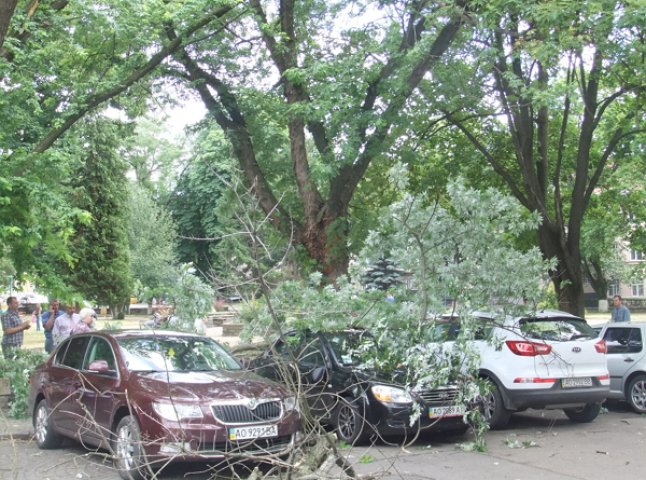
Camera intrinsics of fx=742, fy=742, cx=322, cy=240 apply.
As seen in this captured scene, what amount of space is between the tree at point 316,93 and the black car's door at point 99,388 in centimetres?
425

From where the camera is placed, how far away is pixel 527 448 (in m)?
9.44

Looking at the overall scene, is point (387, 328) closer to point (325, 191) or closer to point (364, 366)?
point (364, 366)

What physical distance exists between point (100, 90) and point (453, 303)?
7793 millimetres

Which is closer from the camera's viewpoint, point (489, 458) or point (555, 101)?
point (489, 458)

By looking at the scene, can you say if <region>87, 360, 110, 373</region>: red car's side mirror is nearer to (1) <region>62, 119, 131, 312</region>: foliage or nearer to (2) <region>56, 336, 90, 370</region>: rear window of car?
(2) <region>56, 336, 90, 370</region>: rear window of car

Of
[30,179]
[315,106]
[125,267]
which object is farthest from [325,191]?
[125,267]

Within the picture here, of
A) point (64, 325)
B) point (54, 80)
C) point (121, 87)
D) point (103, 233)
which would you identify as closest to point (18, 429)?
point (64, 325)

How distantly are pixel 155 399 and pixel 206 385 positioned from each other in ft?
1.99

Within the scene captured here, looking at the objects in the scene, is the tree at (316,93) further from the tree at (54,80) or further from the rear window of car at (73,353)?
the rear window of car at (73,353)

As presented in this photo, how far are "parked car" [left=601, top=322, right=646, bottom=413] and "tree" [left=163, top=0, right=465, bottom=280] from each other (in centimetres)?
506

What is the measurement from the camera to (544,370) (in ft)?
34.0

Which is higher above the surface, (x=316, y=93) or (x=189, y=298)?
(x=316, y=93)

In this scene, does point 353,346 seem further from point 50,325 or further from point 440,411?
point 50,325

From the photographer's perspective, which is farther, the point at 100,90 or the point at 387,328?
the point at 100,90
